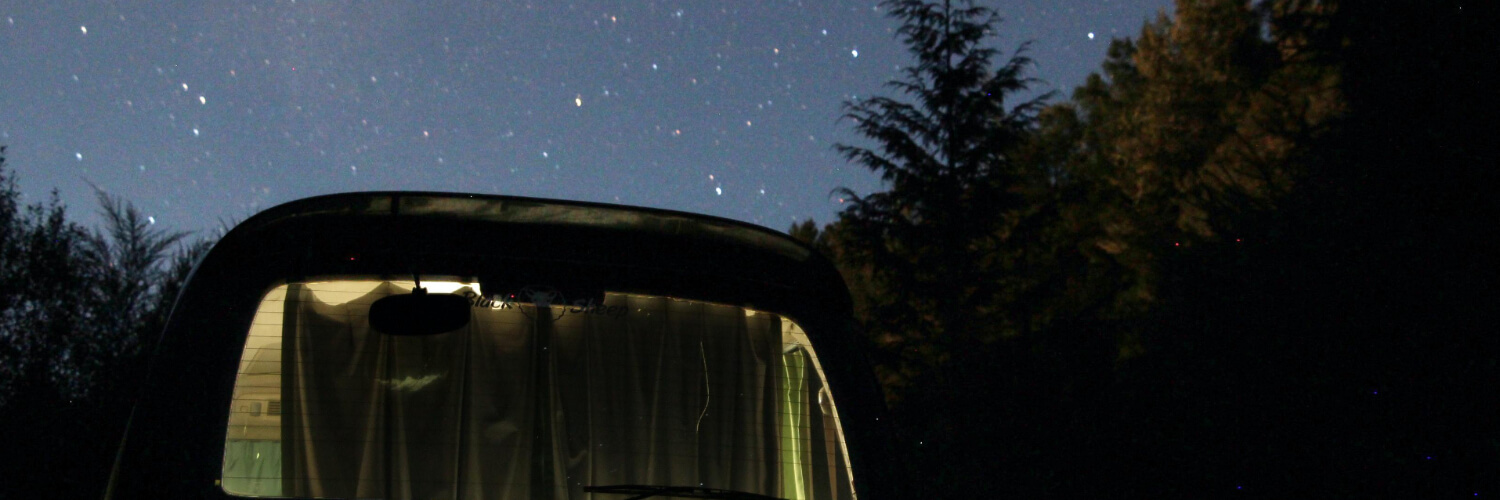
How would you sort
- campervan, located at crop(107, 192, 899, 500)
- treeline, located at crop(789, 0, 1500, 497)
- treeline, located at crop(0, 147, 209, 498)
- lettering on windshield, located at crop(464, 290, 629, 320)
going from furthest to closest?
treeline, located at crop(0, 147, 209, 498), treeline, located at crop(789, 0, 1500, 497), lettering on windshield, located at crop(464, 290, 629, 320), campervan, located at crop(107, 192, 899, 500)

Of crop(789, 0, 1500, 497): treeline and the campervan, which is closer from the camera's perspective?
the campervan

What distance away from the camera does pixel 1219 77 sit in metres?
25.1

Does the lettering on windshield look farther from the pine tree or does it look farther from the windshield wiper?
the pine tree

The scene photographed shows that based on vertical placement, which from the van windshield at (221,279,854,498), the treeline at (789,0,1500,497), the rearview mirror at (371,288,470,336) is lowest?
the van windshield at (221,279,854,498)

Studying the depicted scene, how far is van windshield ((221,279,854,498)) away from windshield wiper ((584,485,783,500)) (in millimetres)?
24

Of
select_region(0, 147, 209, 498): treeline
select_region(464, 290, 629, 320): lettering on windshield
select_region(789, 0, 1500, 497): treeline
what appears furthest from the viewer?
select_region(0, 147, 209, 498): treeline

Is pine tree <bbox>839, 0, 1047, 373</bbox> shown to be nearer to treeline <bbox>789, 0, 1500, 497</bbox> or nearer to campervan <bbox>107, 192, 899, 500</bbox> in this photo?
treeline <bbox>789, 0, 1500, 497</bbox>

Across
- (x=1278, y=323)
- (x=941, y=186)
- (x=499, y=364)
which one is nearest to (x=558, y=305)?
(x=499, y=364)

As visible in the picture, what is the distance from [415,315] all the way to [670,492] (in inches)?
23.4

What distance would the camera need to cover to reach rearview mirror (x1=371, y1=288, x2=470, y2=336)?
189 cm

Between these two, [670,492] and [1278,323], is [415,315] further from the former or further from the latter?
[1278,323]

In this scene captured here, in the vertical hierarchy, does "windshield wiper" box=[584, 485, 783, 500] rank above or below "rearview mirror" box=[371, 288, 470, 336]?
below

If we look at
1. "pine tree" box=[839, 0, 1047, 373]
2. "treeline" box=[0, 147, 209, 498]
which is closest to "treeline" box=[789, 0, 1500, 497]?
"pine tree" box=[839, 0, 1047, 373]

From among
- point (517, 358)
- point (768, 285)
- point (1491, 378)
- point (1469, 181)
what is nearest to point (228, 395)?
point (517, 358)
